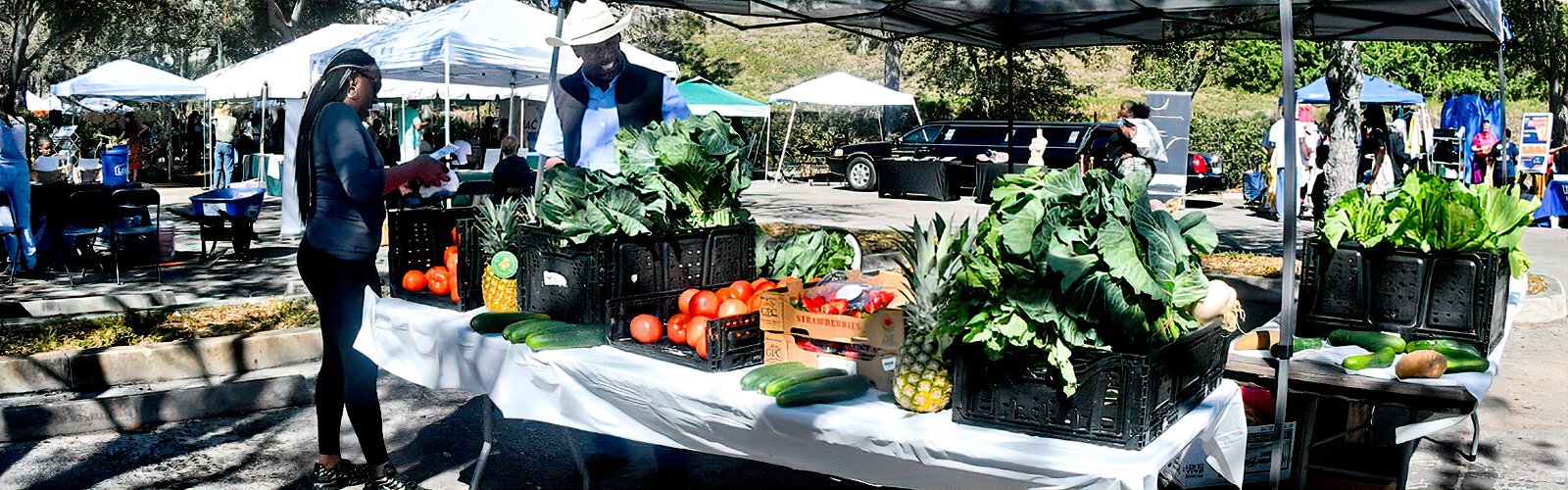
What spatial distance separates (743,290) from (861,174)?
63.5ft

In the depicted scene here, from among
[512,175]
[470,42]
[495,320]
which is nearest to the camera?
[495,320]

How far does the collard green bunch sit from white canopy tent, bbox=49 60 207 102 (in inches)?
814

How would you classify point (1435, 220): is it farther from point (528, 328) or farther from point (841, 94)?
point (841, 94)

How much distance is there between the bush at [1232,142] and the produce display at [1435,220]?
20334 mm

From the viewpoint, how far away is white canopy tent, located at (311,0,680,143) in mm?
11797

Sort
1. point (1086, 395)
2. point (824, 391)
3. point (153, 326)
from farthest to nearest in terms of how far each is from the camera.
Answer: point (153, 326) < point (824, 391) < point (1086, 395)

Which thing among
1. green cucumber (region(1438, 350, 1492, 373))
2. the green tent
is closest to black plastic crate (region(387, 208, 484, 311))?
green cucumber (region(1438, 350, 1492, 373))

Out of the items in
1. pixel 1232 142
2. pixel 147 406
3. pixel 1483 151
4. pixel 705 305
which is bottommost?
pixel 147 406

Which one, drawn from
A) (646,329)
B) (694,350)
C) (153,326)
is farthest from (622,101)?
(153,326)

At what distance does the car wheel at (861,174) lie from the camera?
23156mm

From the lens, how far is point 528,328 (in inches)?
154

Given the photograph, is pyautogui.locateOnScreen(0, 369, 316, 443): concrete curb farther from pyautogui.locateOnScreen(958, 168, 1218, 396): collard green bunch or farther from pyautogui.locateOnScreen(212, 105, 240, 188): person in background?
pyautogui.locateOnScreen(212, 105, 240, 188): person in background

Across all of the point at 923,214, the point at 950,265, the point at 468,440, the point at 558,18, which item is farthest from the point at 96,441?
the point at 923,214

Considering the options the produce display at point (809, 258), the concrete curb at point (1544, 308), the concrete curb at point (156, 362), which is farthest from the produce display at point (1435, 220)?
the concrete curb at point (156, 362)
